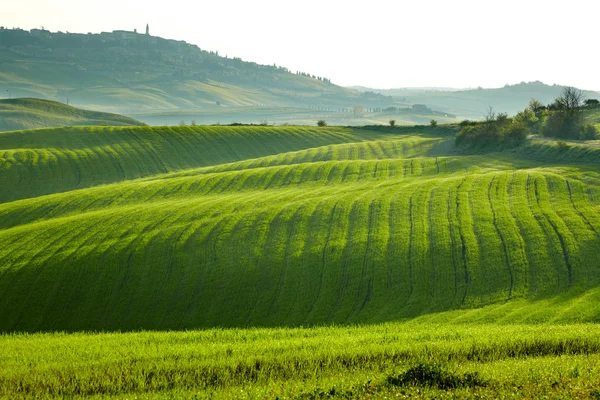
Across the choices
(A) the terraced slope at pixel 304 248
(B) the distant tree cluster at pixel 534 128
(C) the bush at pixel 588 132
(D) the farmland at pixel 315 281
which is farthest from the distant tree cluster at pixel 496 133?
(A) the terraced slope at pixel 304 248

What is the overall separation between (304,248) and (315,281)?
4.40 meters

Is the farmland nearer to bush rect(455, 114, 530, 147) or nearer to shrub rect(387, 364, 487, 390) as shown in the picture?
shrub rect(387, 364, 487, 390)

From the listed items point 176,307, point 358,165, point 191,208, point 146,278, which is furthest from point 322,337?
point 358,165

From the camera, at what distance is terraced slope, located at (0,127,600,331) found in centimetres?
3272

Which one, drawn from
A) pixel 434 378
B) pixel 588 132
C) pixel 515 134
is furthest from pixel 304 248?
pixel 588 132

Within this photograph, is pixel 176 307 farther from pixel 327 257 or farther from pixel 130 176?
pixel 130 176

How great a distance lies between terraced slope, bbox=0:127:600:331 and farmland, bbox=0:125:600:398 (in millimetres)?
145

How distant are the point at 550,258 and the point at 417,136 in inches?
2831

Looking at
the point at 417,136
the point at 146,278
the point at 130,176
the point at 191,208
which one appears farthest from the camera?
the point at 417,136

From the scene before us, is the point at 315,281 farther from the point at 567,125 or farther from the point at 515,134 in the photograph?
the point at 567,125

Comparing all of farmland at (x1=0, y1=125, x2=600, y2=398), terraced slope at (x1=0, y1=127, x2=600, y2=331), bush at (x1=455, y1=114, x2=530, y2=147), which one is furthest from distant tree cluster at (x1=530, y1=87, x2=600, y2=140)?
terraced slope at (x1=0, y1=127, x2=600, y2=331)

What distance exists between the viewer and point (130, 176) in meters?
85.1

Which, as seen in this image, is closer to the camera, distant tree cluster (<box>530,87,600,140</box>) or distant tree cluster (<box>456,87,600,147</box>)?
distant tree cluster (<box>530,87,600,140</box>)

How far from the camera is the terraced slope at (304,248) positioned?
32.7m
